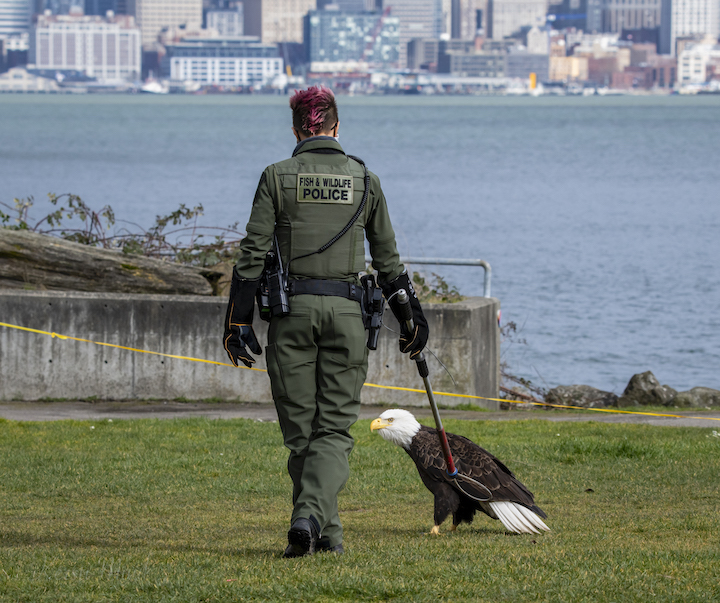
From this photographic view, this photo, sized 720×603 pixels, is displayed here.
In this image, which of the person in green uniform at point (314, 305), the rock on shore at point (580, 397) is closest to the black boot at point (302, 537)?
the person in green uniform at point (314, 305)

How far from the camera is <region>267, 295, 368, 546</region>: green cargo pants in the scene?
17.6 feet

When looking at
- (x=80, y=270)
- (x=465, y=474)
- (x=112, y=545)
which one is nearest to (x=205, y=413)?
(x=80, y=270)

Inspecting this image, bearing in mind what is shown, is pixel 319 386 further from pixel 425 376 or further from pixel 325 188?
pixel 325 188

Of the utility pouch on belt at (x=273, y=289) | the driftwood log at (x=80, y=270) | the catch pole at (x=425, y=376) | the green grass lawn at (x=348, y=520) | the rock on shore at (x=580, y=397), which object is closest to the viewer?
the green grass lawn at (x=348, y=520)

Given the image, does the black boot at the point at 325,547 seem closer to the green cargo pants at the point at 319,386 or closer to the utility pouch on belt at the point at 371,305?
the green cargo pants at the point at 319,386

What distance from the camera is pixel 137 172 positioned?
73.5 m

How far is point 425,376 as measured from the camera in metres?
5.85

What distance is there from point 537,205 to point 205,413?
48524 mm

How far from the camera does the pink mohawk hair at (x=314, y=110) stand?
218 inches

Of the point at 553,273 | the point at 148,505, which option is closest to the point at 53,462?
the point at 148,505

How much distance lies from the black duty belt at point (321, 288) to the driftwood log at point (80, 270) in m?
7.90

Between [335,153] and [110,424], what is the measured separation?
597 centimetres

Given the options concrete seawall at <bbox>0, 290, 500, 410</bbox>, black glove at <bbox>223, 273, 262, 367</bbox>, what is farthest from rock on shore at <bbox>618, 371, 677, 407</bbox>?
black glove at <bbox>223, 273, 262, 367</bbox>

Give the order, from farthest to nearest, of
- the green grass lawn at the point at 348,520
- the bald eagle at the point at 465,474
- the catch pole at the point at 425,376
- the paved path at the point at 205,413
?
1. the paved path at the point at 205,413
2. the bald eagle at the point at 465,474
3. the catch pole at the point at 425,376
4. the green grass lawn at the point at 348,520
